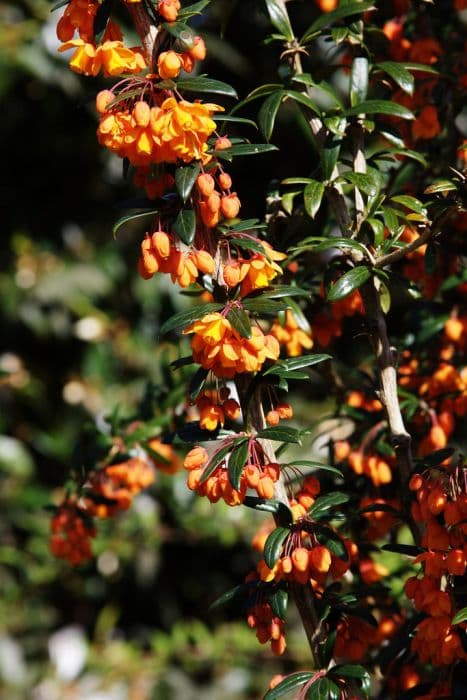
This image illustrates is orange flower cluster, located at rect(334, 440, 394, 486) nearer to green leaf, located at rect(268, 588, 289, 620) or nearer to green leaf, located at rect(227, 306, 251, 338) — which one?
green leaf, located at rect(268, 588, 289, 620)

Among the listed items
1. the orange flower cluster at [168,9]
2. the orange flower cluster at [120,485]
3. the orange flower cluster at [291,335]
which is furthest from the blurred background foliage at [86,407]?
the orange flower cluster at [168,9]

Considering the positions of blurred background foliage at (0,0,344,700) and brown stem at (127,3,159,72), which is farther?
blurred background foliage at (0,0,344,700)

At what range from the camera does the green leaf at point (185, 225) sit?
92 centimetres

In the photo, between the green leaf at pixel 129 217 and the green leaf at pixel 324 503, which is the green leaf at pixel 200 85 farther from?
the green leaf at pixel 324 503

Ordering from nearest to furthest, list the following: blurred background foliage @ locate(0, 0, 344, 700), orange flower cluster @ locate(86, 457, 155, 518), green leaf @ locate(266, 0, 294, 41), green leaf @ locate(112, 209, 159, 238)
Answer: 1. green leaf @ locate(112, 209, 159, 238)
2. green leaf @ locate(266, 0, 294, 41)
3. orange flower cluster @ locate(86, 457, 155, 518)
4. blurred background foliage @ locate(0, 0, 344, 700)

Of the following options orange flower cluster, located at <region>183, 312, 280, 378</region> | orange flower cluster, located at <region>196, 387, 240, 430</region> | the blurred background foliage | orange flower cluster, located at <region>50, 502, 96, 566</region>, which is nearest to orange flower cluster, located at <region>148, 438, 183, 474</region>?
orange flower cluster, located at <region>50, 502, 96, 566</region>

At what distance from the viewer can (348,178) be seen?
41.9 inches

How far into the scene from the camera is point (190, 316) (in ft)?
3.17

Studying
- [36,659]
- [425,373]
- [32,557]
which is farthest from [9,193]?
[425,373]

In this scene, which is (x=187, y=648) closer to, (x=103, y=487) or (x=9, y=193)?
(x=103, y=487)

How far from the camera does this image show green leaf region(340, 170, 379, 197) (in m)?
1.05

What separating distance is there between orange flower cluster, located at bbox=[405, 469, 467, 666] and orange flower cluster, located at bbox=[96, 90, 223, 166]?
1.48 ft

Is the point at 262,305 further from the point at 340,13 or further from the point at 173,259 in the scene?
the point at 340,13

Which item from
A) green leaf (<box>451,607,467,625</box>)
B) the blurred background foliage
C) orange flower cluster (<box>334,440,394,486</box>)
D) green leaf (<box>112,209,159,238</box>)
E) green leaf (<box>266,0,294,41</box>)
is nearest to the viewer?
green leaf (<box>451,607,467,625</box>)
